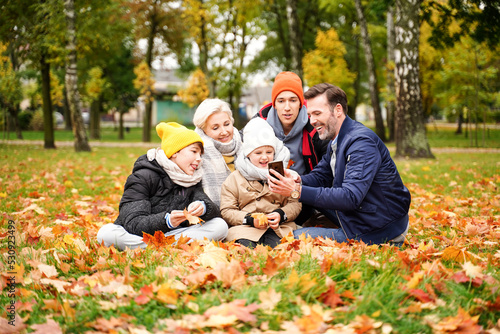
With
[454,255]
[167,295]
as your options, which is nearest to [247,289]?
[167,295]

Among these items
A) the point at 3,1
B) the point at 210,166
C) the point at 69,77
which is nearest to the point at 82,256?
the point at 210,166

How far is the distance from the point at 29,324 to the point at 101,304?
38cm

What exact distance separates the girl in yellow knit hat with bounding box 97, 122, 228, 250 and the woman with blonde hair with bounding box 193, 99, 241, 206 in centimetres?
24

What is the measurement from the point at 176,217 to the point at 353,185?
149 cm

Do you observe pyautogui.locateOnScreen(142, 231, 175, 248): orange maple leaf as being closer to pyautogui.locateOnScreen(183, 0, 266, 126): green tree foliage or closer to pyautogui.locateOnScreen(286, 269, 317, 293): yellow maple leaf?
pyautogui.locateOnScreen(286, 269, 317, 293): yellow maple leaf

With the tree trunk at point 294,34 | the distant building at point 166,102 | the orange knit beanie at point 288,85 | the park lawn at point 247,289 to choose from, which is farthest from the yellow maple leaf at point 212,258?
the distant building at point 166,102

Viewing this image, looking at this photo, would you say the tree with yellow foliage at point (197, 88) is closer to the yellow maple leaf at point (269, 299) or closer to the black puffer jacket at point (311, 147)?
the black puffer jacket at point (311, 147)

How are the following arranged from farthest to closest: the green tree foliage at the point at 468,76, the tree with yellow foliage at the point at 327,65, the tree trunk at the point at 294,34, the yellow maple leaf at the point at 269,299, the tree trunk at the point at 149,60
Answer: the tree trunk at the point at 149,60 < the tree with yellow foliage at the point at 327,65 < the green tree foliage at the point at 468,76 < the tree trunk at the point at 294,34 < the yellow maple leaf at the point at 269,299

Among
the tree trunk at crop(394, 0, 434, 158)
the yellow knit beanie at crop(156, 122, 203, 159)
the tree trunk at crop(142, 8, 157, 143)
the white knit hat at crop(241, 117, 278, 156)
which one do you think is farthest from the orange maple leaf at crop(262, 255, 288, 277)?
the tree trunk at crop(142, 8, 157, 143)

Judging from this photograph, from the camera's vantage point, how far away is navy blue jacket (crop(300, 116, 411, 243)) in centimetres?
356

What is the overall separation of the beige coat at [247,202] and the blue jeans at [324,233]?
0.29 ft

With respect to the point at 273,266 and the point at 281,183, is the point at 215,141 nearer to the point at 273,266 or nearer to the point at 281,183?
the point at 281,183

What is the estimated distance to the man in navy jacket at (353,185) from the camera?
3.58m

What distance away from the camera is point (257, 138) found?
3.98 meters
